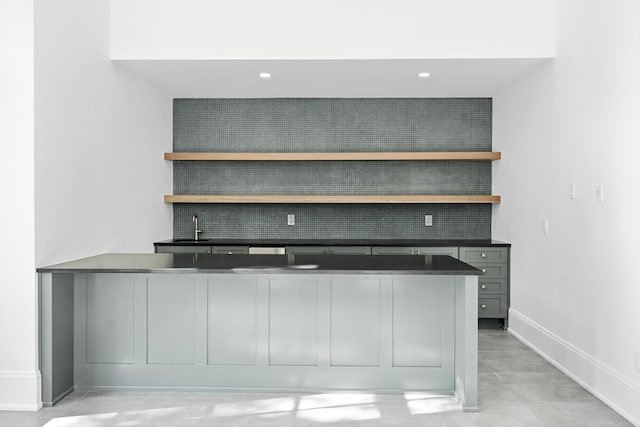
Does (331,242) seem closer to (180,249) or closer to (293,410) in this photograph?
(180,249)

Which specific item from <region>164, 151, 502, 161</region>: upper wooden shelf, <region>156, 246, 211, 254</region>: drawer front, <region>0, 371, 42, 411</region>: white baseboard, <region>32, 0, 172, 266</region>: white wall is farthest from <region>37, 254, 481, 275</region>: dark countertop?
<region>164, 151, 502, 161</region>: upper wooden shelf

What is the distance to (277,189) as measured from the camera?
6.06 metres

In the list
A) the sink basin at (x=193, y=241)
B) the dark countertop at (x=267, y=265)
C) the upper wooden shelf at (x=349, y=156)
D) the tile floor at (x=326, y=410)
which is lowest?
the tile floor at (x=326, y=410)

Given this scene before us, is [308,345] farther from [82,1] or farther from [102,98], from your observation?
[82,1]

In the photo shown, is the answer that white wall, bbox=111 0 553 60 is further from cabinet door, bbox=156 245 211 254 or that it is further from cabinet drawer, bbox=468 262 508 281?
cabinet drawer, bbox=468 262 508 281

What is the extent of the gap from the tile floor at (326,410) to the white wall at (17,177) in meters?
0.42

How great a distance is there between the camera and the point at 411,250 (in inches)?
214

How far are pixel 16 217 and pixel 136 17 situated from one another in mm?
1909

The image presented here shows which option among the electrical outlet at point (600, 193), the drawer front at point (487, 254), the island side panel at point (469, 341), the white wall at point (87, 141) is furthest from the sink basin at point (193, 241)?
the electrical outlet at point (600, 193)

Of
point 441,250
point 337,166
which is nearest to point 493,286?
point 441,250

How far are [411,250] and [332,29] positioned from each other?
2309 millimetres

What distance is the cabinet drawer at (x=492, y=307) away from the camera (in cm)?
541

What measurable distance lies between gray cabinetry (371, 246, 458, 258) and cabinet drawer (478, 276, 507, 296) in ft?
1.25

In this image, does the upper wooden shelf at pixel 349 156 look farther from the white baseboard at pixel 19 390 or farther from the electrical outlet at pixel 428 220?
the white baseboard at pixel 19 390
